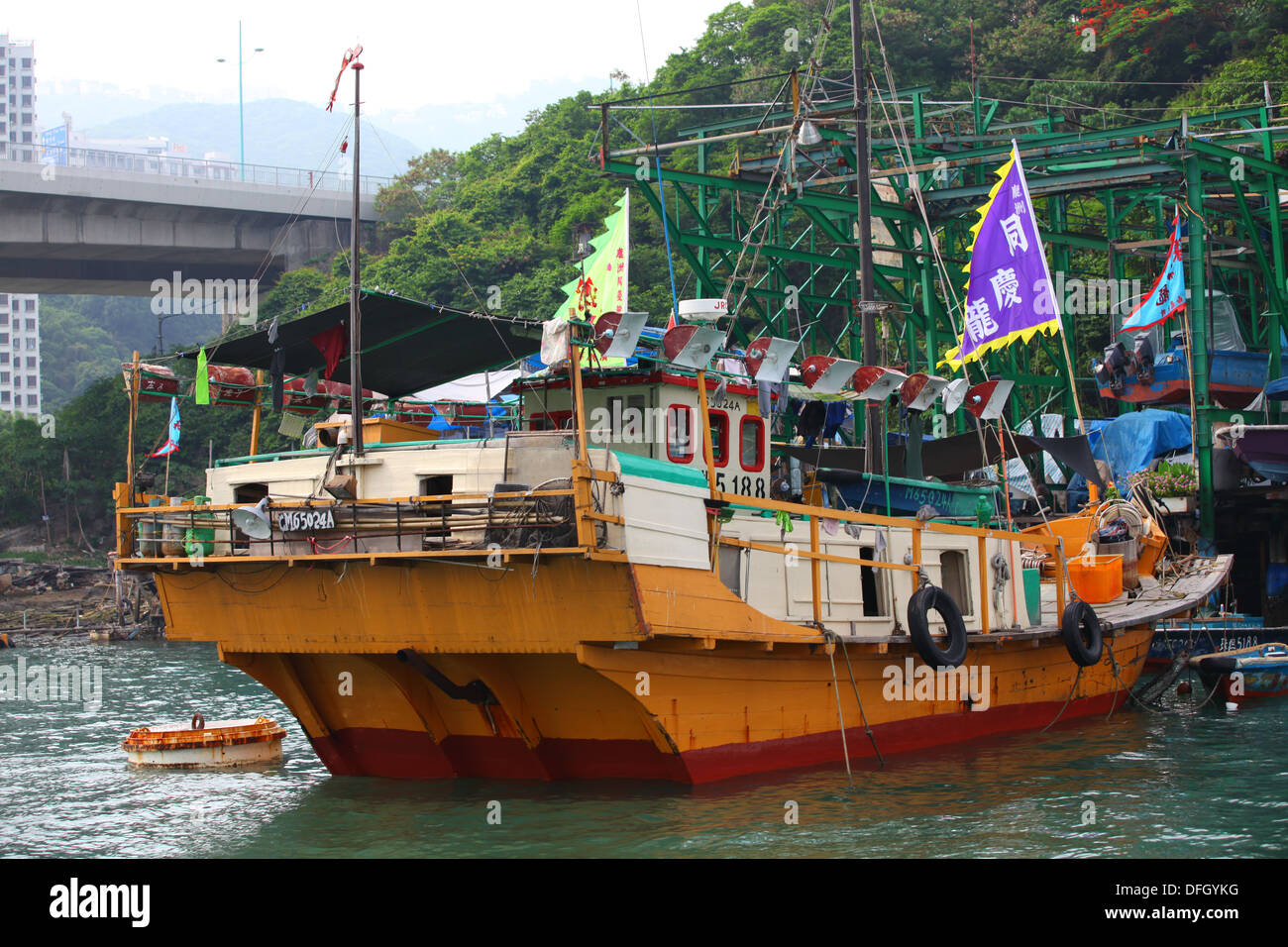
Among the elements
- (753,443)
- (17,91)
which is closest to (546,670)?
(753,443)

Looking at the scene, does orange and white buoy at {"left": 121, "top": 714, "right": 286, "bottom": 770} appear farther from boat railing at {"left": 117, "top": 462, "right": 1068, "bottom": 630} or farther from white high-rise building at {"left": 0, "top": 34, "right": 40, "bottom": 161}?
white high-rise building at {"left": 0, "top": 34, "right": 40, "bottom": 161}

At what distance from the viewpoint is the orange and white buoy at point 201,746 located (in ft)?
61.6

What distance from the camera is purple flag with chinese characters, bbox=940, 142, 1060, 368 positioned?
21219mm

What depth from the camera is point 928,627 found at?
16.6m

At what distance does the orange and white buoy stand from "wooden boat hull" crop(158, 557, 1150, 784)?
2979mm

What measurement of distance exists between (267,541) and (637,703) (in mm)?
4512

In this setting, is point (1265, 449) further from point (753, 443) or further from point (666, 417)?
point (666, 417)

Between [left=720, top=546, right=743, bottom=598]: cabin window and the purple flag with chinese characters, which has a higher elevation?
the purple flag with chinese characters

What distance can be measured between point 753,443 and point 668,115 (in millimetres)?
47739

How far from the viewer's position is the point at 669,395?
1599 cm

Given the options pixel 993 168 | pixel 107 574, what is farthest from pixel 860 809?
pixel 107 574

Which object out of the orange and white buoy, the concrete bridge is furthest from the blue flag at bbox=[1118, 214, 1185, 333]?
the concrete bridge

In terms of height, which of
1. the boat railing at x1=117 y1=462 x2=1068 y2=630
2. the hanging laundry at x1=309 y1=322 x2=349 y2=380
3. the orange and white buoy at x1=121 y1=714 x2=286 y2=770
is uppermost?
Result: the hanging laundry at x1=309 y1=322 x2=349 y2=380

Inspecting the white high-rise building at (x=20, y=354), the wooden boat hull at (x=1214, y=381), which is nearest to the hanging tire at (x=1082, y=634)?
the wooden boat hull at (x=1214, y=381)
